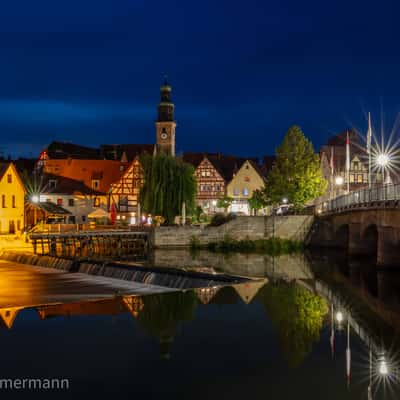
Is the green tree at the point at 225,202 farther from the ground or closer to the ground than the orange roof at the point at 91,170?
closer to the ground

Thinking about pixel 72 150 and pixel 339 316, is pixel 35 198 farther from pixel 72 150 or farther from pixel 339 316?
pixel 339 316

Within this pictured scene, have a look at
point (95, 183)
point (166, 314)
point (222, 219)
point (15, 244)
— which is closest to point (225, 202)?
point (95, 183)

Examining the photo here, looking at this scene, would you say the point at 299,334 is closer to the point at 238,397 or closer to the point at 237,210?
the point at 238,397

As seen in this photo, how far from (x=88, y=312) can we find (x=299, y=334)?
30.1 feet

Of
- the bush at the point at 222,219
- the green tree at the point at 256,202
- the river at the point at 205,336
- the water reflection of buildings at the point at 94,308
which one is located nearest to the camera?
the river at the point at 205,336

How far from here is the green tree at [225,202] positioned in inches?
3359

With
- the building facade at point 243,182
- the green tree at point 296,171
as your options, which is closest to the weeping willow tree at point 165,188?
the green tree at point 296,171

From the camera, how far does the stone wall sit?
2470 inches

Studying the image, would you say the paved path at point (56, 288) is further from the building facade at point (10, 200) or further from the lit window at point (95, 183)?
the lit window at point (95, 183)

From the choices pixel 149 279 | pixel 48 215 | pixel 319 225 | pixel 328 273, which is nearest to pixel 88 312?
pixel 149 279

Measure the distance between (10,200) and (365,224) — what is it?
36361 mm

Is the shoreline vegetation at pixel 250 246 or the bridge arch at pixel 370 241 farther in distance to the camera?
the shoreline vegetation at pixel 250 246

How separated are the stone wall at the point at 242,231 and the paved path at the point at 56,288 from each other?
2261cm

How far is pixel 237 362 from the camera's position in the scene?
20.6 m
